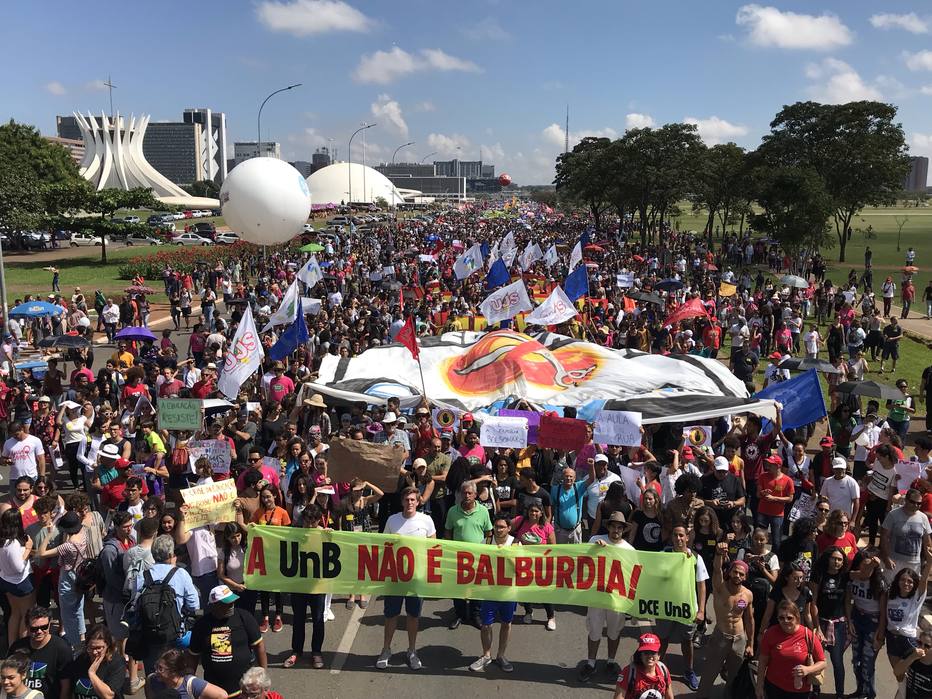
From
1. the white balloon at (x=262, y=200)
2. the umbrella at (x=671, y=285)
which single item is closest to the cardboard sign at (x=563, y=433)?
the umbrella at (x=671, y=285)

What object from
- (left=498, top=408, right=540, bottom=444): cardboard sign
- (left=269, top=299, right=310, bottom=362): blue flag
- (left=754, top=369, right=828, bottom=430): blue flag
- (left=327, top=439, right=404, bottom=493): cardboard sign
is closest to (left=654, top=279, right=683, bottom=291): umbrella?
(left=754, top=369, right=828, bottom=430): blue flag

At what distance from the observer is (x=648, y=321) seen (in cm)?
2122

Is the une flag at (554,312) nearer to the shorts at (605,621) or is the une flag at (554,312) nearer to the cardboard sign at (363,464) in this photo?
the cardboard sign at (363,464)

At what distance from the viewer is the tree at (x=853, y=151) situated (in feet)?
153

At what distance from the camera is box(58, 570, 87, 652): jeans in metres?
6.81

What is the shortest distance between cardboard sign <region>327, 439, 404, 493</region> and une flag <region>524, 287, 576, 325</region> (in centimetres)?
847

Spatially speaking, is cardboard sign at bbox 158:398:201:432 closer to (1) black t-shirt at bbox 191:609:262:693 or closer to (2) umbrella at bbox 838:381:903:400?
(1) black t-shirt at bbox 191:609:262:693

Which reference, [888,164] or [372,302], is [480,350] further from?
[888,164]

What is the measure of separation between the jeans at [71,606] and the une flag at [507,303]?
12.1 meters

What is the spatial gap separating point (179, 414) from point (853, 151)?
4842cm

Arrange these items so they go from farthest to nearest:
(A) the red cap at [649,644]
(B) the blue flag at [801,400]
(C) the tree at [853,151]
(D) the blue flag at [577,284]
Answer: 1. (C) the tree at [853,151]
2. (D) the blue flag at [577,284]
3. (B) the blue flag at [801,400]
4. (A) the red cap at [649,644]

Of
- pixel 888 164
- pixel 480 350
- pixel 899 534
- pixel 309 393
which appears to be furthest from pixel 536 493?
pixel 888 164

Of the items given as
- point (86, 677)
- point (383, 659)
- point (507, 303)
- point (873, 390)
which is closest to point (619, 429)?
point (383, 659)

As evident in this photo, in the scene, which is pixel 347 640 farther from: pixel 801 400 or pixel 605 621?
pixel 801 400
